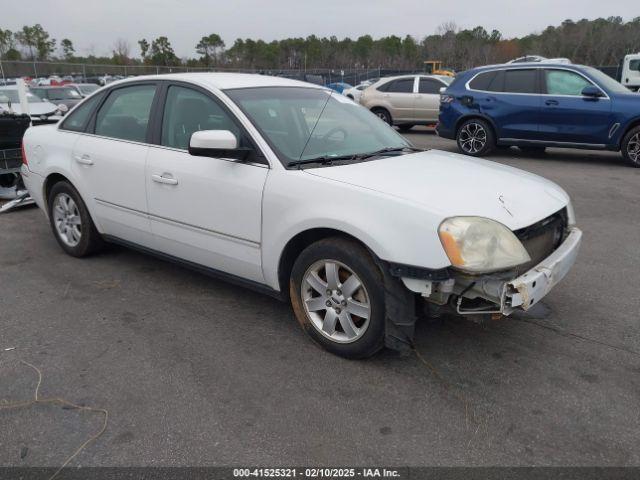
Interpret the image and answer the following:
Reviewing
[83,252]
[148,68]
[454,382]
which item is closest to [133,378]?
[454,382]

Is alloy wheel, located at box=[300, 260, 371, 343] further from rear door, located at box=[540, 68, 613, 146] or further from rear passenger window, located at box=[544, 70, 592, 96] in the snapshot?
rear passenger window, located at box=[544, 70, 592, 96]

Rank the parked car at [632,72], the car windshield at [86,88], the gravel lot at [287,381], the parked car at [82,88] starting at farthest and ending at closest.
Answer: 1. the parked car at [632,72]
2. the car windshield at [86,88]
3. the parked car at [82,88]
4. the gravel lot at [287,381]

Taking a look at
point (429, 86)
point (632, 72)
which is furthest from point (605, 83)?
point (632, 72)

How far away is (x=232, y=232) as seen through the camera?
12.0 ft

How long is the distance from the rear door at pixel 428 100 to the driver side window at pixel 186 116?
11.7m

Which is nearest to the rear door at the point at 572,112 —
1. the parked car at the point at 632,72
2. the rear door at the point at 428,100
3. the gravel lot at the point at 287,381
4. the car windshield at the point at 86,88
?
the rear door at the point at 428,100

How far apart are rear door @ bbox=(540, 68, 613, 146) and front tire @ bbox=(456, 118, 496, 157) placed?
0.96 meters

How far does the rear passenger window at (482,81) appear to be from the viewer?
1053 centimetres

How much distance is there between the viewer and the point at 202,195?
3756mm

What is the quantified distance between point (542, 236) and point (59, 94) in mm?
18874

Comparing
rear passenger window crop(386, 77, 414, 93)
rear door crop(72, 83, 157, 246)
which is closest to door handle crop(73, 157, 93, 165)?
rear door crop(72, 83, 157, 246)

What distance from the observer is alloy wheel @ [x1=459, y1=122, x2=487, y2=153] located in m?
10.6

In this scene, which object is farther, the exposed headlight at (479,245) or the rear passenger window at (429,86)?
the rear passenger window at (429,86)

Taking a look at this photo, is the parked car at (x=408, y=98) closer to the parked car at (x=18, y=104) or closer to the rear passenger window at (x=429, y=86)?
the rear passenger window at (x=429, y=86)
